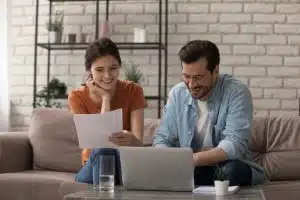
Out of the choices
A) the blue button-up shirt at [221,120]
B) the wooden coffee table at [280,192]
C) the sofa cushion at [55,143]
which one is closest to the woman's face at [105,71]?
the blue button-up shirt at [221,120]

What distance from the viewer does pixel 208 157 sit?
2.37 metres

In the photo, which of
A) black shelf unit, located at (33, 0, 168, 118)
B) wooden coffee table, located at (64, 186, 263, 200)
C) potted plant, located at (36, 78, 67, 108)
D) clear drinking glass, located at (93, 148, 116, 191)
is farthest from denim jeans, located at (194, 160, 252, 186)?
potted plant, located at (36, 78, 67, 108)

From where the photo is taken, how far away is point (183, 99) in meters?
2.69

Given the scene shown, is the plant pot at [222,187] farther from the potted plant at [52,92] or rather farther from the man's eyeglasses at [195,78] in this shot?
the potted plant at [52,92]

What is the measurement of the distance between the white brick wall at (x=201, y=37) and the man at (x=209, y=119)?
1592 millimetres

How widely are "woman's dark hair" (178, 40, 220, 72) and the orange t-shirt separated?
435mm

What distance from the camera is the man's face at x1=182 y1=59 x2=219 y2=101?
98.3 inches

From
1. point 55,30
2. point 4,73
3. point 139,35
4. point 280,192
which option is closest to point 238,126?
point 280,192

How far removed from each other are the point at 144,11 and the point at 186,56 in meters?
1.92

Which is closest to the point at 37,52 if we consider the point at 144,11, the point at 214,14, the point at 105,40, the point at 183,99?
the point at 144,11

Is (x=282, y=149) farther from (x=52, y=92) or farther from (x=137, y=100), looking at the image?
(x=52, y=92)

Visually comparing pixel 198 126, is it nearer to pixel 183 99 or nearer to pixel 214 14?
pixel 183 99

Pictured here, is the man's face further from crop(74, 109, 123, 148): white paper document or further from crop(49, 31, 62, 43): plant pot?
crop(49, 31, 62, 43): plant pot

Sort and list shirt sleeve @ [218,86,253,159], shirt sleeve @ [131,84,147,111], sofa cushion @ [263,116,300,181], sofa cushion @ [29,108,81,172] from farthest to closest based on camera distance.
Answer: sofa cushion @ [29,108,81,172]
sofa cushion @ [263,116,300,181]
shirt sleeve @ [131,84,147,111]
shirt sleeve @ [218,86,253,159]
